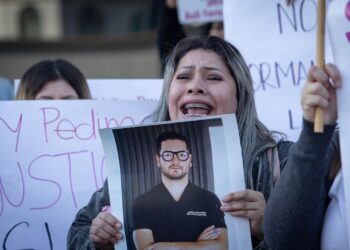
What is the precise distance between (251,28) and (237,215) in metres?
1.36

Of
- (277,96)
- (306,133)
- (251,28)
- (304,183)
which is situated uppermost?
(251,28)

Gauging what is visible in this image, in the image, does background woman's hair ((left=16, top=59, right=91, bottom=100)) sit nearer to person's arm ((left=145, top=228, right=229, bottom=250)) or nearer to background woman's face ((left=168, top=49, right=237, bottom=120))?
background woman's face ((left=168, top=49, right=237, bottom=120))

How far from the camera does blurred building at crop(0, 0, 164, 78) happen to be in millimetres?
19500

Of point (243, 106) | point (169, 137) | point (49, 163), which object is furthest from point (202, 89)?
point (49, 163)

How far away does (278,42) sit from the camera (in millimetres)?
2998

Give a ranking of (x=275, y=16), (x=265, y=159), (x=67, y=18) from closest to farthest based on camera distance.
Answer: (x=265, y=159), (x=275, y=16), (x=67, y=18)

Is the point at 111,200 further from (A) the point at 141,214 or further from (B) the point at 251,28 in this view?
(B) the point at 251,28

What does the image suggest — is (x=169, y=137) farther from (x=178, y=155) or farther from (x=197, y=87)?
(x=197, y=87)

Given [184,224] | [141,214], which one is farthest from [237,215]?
[141,214]

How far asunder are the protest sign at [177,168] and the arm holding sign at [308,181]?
0.17m

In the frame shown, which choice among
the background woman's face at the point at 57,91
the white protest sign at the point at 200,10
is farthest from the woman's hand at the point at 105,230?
the white protest sign at the point at 200,10

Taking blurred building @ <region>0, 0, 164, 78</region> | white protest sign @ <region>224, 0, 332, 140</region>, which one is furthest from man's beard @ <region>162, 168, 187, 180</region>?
blurred building @ <region>0, 0, 164, 78</region>

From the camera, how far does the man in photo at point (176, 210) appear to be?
1791 millimetres

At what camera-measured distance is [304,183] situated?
1.59 metres
